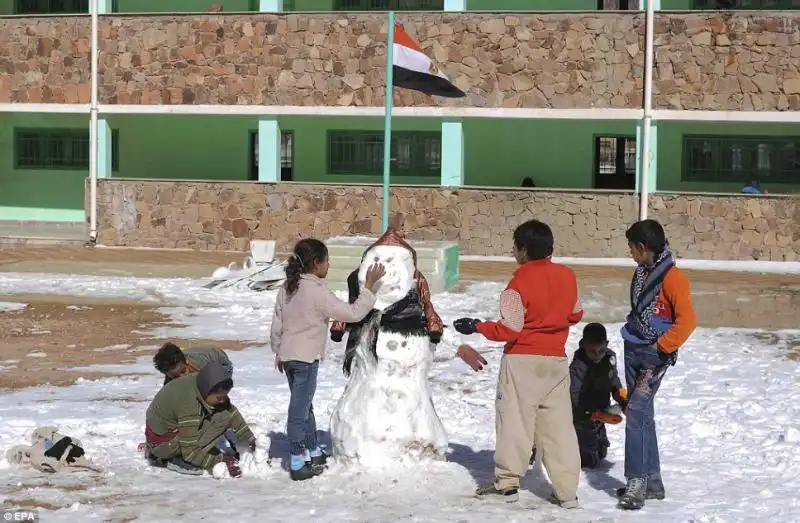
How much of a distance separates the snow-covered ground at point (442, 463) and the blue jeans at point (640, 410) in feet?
0.84

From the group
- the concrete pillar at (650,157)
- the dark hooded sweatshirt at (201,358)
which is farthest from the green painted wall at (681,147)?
the dark hooded sweatshirt at (201,358)

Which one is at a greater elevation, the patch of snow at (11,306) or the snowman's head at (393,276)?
the snowman's head at (393,276)

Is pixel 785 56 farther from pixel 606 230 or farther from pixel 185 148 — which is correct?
pixel 185 148

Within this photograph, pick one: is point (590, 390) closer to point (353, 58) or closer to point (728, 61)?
point (728, 61)

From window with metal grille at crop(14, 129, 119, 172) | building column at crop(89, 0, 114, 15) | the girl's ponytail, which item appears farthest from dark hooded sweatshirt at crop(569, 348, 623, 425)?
window with metal grille at crop(14, 129, 119, 172)

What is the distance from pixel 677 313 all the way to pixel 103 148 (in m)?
18.4

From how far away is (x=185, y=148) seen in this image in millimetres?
26109

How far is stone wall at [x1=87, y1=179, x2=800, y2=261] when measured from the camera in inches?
834

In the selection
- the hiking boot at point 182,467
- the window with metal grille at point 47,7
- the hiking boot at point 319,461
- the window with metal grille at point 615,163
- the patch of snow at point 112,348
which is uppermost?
the window with metal grille at point 47,7

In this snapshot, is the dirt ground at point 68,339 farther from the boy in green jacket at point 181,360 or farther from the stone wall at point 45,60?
the stone wall at point 45,60

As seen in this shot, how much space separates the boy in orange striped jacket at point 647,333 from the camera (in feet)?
22.6

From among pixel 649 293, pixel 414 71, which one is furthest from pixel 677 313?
pixel 414 71

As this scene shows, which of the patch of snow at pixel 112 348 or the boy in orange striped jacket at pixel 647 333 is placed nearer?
the boy in orange striped jacket at pixel 647 333

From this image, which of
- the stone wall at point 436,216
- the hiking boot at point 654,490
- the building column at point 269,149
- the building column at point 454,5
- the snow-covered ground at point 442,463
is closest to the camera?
the snow-covered ground at point 442,463
